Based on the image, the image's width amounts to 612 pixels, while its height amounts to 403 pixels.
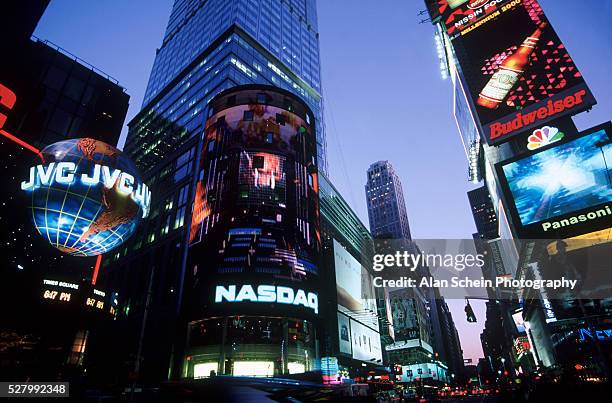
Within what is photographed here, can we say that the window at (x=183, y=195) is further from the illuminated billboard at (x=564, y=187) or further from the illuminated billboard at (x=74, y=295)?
the illuminated billboard at (x=564, y=187)

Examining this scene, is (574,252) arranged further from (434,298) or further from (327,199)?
(434,298)

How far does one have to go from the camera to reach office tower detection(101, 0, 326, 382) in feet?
132

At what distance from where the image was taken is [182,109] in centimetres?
6606

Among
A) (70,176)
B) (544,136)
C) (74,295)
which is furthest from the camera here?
(544,136)

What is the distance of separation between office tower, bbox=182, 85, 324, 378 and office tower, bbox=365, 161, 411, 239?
117519mm

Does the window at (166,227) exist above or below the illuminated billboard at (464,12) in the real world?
below

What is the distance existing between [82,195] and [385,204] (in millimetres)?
156053

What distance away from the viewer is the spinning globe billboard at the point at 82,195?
16.8 m

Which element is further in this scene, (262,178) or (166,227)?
(166,227)

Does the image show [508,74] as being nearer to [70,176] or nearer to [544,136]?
[544,136]

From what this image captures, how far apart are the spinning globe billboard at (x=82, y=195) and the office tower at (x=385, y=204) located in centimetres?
13887

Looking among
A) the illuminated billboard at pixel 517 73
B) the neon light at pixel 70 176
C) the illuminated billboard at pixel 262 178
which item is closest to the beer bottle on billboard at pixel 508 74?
the illuminated billboard at pixel 517 73

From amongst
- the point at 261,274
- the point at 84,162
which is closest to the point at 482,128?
the point at 261,274

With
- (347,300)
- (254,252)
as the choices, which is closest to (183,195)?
(254,252)
